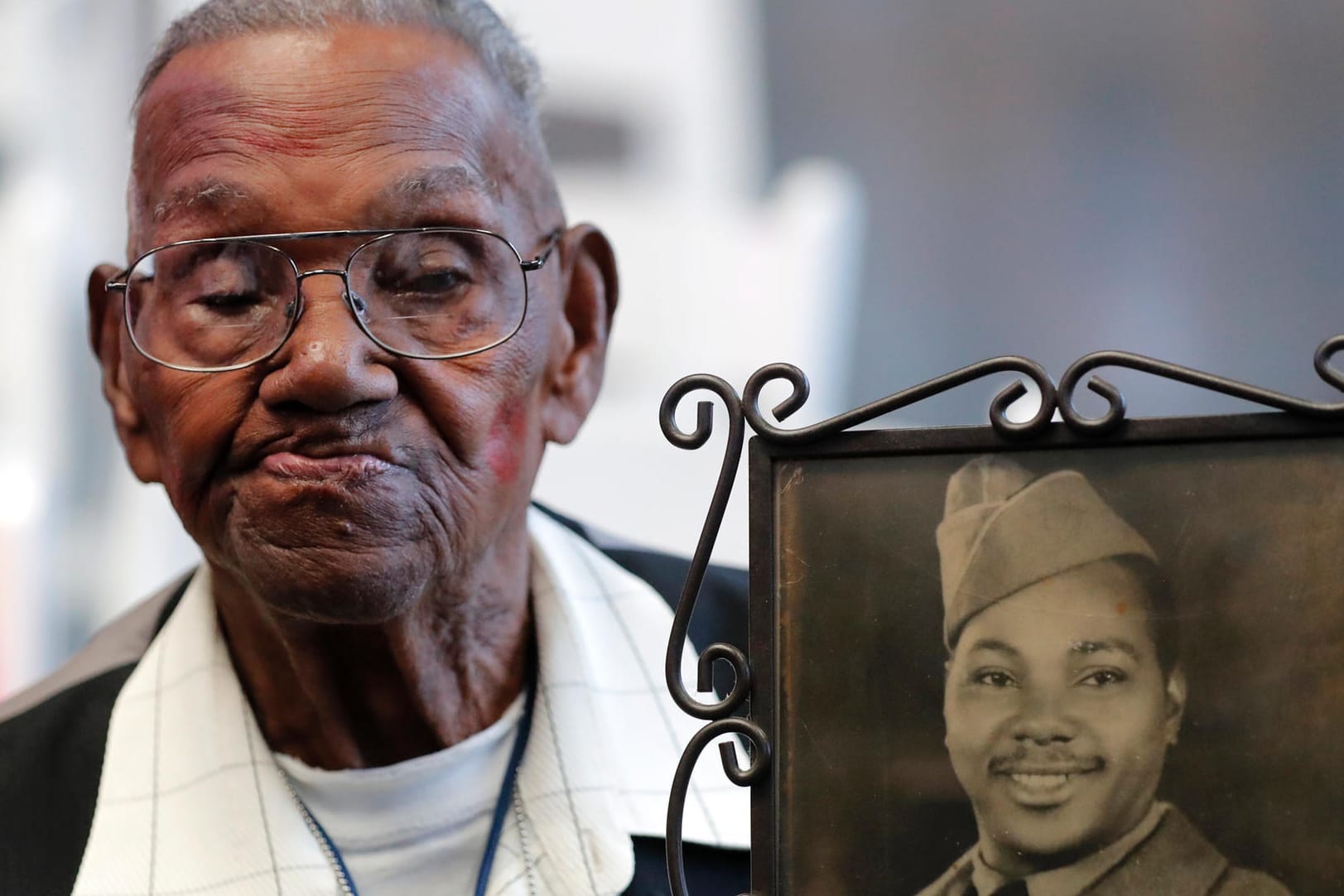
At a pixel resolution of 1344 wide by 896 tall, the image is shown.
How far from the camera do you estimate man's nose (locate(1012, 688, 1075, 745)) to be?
69 centimetres

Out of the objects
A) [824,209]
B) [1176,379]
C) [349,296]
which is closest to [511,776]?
[349,296]

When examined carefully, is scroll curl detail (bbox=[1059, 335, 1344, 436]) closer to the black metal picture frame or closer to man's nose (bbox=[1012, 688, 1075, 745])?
the black metal picture frame

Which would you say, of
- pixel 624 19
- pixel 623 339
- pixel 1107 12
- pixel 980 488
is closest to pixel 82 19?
pixel 624 19

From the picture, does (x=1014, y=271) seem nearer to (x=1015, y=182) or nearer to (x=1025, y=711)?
(x=1015, y=182)

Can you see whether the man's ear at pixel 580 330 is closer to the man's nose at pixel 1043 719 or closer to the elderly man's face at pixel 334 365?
the elderly man's face at pixel 334 365

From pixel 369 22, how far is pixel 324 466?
12.3 inches

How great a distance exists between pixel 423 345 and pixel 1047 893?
506 mm

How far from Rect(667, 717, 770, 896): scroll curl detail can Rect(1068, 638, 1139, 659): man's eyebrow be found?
16cm

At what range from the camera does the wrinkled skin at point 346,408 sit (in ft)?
2.89

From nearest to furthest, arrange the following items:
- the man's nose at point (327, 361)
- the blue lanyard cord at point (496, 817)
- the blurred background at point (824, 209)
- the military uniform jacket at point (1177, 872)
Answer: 1. the military uniform jacket at point (1177, 872)
2. the man's nose at point (327, 361)
3. the blue lanyard cord at point (496, 817)
4. the blurred background at point (824, 209)

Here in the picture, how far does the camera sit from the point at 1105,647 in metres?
0.69

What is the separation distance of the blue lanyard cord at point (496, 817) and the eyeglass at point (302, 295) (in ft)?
1.00

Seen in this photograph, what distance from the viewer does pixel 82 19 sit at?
6.04 ft

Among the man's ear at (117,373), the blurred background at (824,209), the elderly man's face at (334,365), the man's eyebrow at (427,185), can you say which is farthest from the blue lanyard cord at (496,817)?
the blurred background at (824,209)
